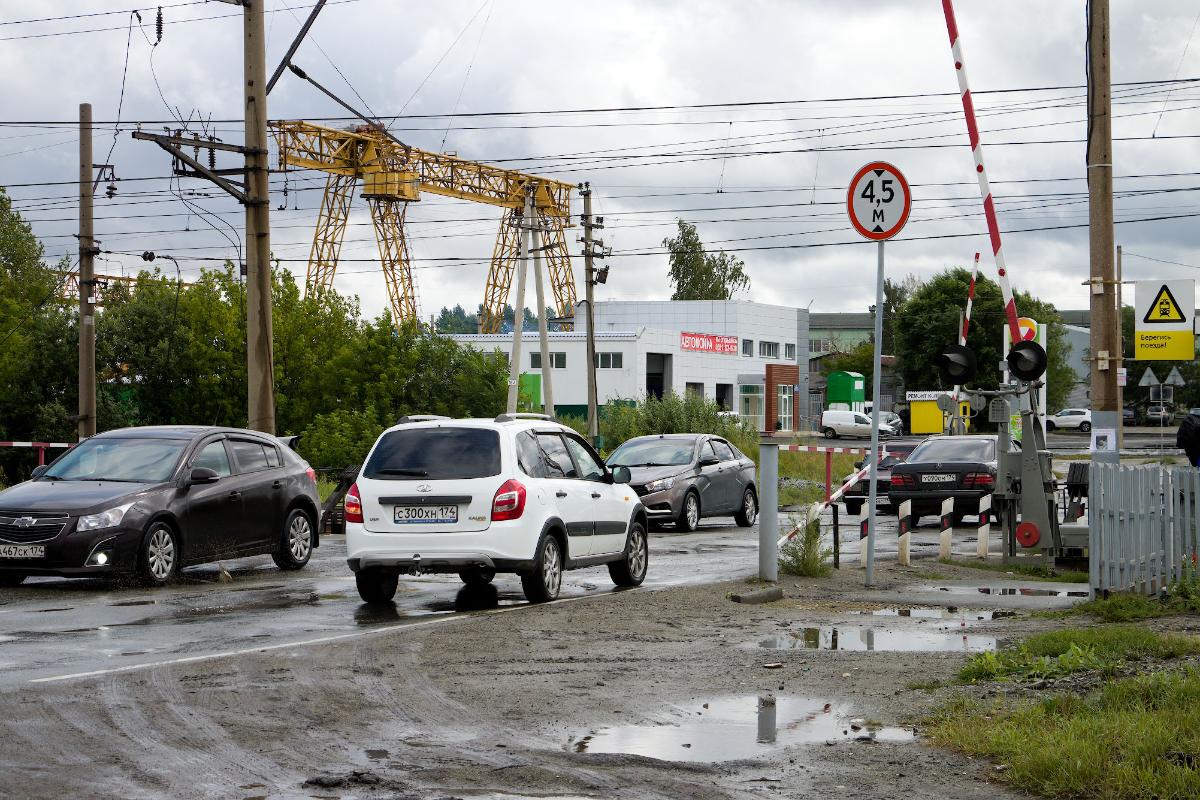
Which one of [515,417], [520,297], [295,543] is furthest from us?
[520,297]

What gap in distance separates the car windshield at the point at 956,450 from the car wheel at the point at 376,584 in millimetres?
14419

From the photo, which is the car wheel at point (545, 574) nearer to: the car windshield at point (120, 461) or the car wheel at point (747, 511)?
the car windshield at point (120, 461)

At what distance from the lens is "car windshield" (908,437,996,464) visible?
25.4 metres

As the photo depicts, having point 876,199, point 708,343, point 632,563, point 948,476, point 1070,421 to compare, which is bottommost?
point 632,563

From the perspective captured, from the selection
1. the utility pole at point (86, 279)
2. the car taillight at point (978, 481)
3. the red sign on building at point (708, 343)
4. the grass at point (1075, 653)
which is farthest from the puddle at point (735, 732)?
the red sign on building at point (708, 343)

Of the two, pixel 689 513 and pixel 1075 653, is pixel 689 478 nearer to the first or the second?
pixel 689 513

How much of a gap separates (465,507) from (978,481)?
48.0 feet

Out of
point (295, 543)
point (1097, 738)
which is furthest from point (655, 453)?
point (1097, 738)

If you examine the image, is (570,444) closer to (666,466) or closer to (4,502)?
(4,502)

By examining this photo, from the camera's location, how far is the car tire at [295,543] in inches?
661

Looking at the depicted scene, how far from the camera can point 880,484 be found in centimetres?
3011

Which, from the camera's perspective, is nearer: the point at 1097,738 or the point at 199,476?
the point at 1097,738

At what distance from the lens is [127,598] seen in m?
13.5

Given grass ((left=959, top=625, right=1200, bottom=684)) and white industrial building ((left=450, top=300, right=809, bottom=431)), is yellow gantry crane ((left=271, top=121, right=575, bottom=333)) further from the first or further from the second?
grass ((left=959, top=625, right=1200, bottom=684))
